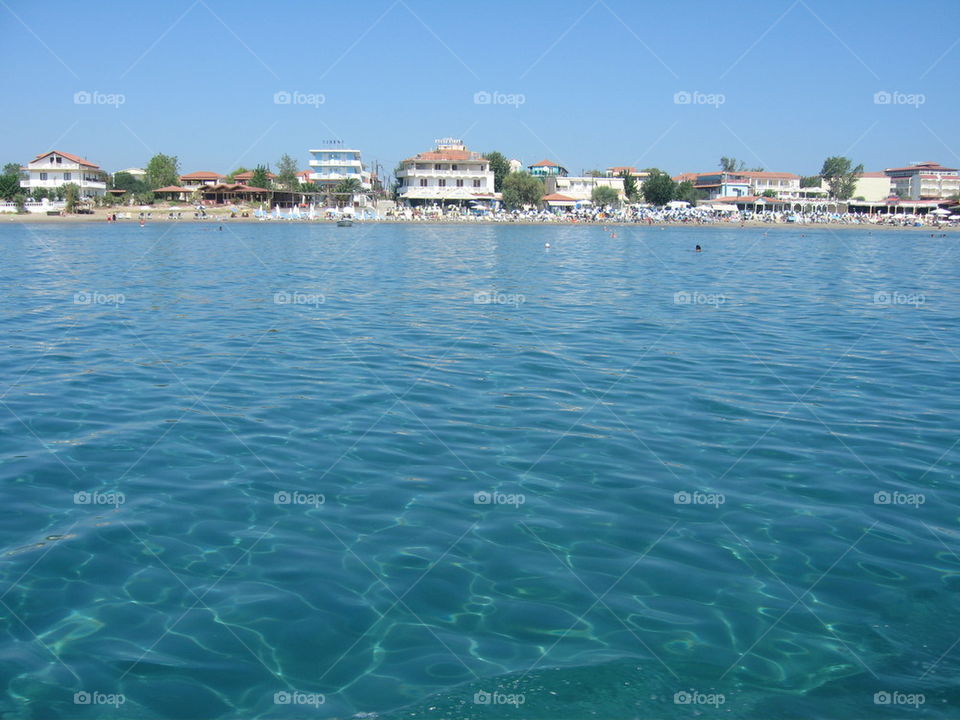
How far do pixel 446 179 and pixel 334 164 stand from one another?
2044 cm

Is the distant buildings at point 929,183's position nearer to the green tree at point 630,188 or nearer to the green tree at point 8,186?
the green tree at point 630,188

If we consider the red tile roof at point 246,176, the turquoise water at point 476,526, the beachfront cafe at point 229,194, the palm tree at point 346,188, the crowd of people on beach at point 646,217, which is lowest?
the turquoise water at point 476,526

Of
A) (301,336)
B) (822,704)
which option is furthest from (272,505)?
(301,336)

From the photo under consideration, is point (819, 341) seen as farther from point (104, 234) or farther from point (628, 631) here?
point (104, 234)

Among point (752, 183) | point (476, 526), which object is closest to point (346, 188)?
point (752, 183)

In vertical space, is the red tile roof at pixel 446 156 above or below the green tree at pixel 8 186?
above

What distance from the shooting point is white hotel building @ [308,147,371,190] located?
11025 cm

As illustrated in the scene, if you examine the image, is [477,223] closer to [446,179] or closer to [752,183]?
[446,179]

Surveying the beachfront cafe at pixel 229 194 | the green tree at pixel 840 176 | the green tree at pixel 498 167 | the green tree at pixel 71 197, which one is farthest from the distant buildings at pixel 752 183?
the green tree at pixel 71 197

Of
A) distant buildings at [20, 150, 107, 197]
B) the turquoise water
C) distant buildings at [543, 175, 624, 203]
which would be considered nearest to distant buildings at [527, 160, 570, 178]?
distant buildings at [543, 175, 624, 203]

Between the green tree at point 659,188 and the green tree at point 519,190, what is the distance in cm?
1995

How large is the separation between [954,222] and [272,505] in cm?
11797

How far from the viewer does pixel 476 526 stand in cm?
720

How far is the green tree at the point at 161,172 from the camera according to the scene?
106 m
